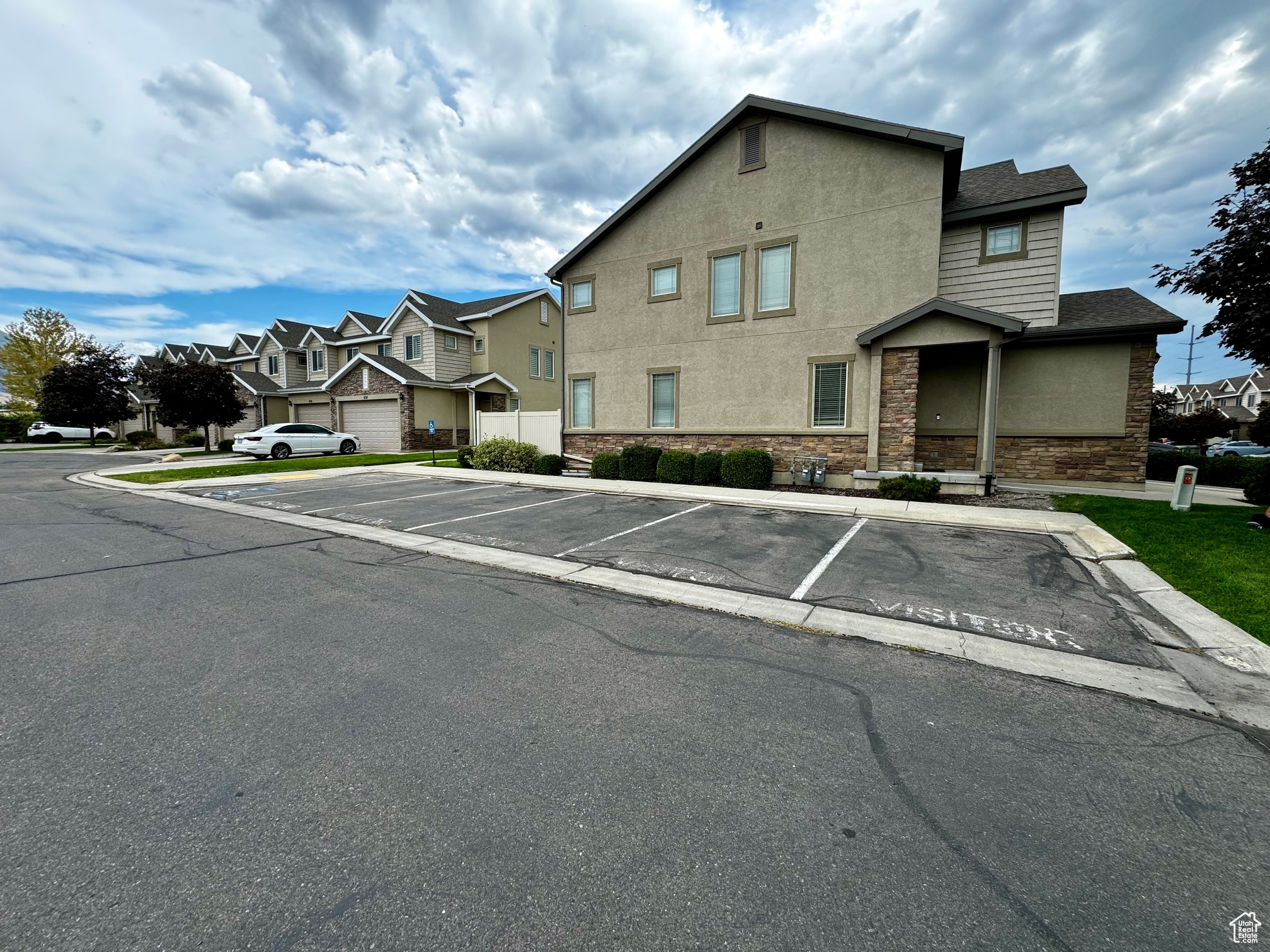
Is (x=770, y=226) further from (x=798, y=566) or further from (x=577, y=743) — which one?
(x=577, y=743)

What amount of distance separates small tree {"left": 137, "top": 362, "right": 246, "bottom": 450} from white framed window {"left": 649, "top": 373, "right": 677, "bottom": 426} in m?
22.9

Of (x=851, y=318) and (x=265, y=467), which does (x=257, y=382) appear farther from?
(x=851, y=318)

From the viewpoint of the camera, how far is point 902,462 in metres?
13.0

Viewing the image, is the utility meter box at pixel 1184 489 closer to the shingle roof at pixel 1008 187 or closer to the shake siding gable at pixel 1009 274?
the shake siding gable at pixel 1009 274

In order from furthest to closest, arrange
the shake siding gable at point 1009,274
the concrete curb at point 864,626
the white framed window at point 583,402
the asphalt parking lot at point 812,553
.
A: the white framed window at point 583,402 → the shake siding gable at point 1009,274 → the asphalt parking lot at point 812,553 → the concrete curb at point 864,626

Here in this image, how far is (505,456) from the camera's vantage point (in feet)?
60.2

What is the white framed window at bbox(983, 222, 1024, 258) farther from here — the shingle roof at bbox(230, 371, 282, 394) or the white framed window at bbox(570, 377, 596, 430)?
the shingle roof at bbox(230, 371, 282, 394)

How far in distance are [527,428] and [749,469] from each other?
9034mm

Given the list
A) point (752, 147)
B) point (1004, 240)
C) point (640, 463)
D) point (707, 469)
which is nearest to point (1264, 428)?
point (1004, 240)

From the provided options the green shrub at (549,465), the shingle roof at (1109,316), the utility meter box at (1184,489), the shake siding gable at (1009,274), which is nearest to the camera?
the utility meter box at (1184,489)

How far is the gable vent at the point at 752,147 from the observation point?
48.1ft

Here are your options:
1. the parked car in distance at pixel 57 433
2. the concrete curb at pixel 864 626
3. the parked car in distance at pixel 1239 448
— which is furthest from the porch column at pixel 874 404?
the parked car in distance at pixel 57 433

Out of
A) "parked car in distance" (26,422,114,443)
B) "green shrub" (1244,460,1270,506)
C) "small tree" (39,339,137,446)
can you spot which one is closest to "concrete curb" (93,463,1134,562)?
"green shrub" (1244,460,1270,506)

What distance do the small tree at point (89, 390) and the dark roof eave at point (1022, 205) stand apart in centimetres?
4848
